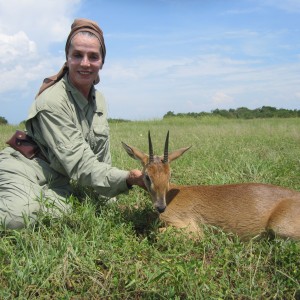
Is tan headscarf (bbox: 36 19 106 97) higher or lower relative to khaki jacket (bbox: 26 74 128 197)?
higher

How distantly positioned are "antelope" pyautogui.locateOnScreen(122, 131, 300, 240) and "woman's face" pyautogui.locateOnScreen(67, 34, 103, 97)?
1.03 metres

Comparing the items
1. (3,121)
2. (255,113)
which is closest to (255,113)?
(255,113)

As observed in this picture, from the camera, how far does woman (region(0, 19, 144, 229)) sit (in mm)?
4338

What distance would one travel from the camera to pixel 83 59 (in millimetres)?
4773

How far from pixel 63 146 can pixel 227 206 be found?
76.0 inches

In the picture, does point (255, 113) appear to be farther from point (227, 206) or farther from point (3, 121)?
point (227, 206)

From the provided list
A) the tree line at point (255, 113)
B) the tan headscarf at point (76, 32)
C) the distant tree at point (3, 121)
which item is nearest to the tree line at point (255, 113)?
the tree line at point (255, 113)

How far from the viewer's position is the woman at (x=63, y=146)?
434cm

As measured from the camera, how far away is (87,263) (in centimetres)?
337

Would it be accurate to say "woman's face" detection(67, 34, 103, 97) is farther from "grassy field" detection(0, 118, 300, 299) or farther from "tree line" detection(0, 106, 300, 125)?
"tree line" detection(0, 106, 300, 125)

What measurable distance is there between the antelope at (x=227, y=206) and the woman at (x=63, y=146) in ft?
0.93

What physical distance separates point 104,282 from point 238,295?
3.44 ft

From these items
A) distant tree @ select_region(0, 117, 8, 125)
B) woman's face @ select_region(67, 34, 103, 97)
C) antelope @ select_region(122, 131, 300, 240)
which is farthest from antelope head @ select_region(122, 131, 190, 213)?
distant tree @ select_region(0, 117, 8, 125)

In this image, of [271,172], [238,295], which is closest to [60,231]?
[238,295]
